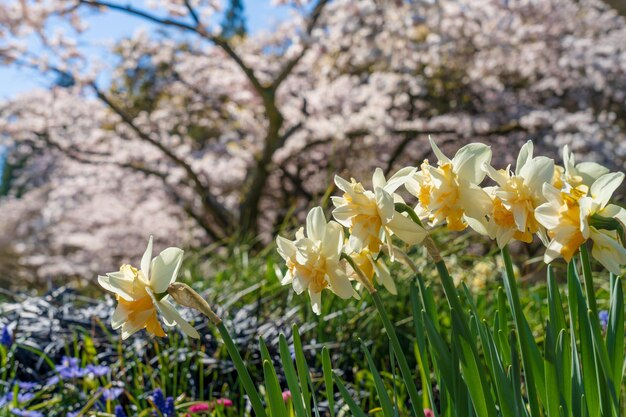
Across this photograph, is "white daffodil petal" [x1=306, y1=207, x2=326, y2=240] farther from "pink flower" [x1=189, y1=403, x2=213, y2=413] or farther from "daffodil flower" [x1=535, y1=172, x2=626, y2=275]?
"pink flower" [x1=189, y1=403, x2=213, y2=413]

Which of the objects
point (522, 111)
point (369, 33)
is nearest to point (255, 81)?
point (369, 33)

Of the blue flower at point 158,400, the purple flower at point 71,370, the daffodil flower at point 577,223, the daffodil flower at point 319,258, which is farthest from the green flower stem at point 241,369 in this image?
the purple flower at point 71,370

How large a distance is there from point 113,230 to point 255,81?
5301mm

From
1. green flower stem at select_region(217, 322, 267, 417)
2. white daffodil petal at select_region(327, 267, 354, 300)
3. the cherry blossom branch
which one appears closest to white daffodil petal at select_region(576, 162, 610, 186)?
white daffodil petal at select_region(327, 267, 354, 300)

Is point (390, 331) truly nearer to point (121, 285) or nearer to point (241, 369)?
point (241, 369)

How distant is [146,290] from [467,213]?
1.58ft

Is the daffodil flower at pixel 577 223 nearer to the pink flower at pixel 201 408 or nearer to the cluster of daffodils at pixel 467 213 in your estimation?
the cluster of daffodils at pixel 467 213

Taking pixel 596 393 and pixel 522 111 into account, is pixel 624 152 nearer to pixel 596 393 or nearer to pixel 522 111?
pixel 522 111

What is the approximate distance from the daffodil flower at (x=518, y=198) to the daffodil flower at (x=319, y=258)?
23 centimetres

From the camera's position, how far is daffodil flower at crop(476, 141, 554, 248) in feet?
3.15

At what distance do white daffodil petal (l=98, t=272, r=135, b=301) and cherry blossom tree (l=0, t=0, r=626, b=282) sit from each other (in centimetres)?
637

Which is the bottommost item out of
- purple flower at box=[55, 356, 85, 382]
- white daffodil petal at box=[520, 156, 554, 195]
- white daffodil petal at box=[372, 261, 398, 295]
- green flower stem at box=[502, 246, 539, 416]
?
green flower stem at box=[502, 246, 539, 416]

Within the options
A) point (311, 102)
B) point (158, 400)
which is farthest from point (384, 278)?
point (311, 102)

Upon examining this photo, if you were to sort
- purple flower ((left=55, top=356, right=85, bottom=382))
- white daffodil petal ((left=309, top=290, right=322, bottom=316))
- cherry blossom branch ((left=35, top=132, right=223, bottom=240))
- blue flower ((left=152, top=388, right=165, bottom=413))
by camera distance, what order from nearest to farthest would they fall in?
white daffodil petal ((left=309, top=290, right=322, bottom=316)) → blue flower ((left=152, top=388, right=165, bottom=413)) → purple flower ((left=55, top=356, right=85, bottom=382)) → cherry blossom branch ((left=35, top=132, right=223, bottom=240))
